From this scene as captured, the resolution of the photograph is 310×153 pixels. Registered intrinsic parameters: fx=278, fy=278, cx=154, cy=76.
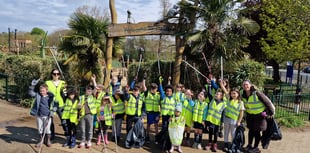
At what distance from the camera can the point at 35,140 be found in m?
6.89

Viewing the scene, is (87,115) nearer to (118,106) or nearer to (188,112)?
(118,106)

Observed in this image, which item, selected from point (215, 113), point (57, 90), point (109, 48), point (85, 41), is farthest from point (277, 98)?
point (57, 90)

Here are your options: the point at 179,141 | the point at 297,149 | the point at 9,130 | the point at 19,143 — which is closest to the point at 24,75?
the point at 9,130

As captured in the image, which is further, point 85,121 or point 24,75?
point 24,75

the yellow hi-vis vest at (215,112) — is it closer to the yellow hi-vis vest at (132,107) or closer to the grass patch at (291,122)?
the yellow hi-vis vest at (132,107)

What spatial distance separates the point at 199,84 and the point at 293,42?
4.83 metres

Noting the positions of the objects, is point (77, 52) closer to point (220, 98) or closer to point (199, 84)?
point (199, 84)

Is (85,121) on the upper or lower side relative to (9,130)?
upper

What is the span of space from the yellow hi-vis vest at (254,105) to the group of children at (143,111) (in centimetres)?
15

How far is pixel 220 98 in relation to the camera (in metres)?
6.49

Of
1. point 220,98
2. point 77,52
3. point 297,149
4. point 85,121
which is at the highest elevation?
point 77,52

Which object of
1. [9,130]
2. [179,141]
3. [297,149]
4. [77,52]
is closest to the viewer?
[179,141]

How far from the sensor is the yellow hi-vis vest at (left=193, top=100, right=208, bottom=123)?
6.52m

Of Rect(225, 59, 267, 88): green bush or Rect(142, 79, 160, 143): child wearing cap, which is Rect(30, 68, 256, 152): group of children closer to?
Rect(142, 79, 160, 143): child wearing cap
